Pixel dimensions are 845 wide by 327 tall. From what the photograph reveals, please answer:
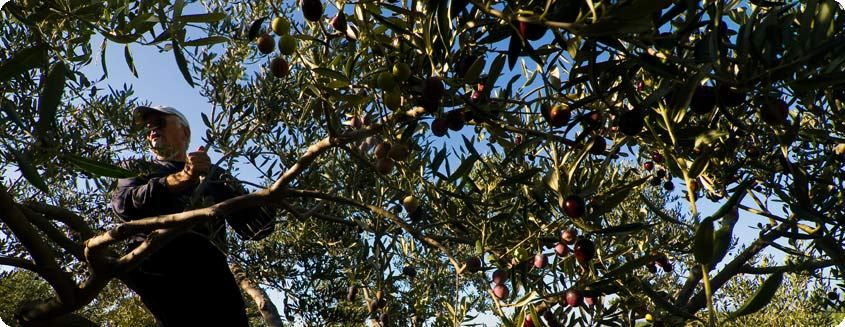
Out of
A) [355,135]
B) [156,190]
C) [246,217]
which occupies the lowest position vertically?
[355,135]

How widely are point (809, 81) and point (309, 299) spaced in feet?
12.2

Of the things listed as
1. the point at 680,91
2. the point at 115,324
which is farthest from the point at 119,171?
the point at 115,324

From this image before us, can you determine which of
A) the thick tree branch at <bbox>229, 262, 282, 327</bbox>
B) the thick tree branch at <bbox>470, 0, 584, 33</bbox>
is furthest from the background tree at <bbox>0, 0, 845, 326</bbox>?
the thick tree branch at <bbox>229, 262, 282, 327</bbox>

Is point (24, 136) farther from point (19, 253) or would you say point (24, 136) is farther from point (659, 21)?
point (659, 21)

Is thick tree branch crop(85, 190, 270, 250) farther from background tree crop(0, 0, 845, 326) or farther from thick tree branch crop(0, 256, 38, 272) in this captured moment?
thick tree branch crop(0, 256, 38, 272)

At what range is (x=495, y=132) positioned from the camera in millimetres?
1820

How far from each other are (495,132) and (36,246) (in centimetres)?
222

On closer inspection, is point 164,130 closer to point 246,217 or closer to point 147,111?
point 147,111

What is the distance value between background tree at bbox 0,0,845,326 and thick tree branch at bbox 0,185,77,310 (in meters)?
0.01

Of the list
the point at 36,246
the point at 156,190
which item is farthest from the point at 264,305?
the point at 36,246

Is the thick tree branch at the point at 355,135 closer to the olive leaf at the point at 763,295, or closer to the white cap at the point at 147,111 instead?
the olive leaf at the point at 763,295

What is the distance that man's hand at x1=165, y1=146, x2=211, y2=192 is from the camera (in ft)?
8.34

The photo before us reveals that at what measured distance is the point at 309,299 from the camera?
4297 millimetres

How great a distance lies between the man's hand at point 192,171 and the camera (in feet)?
8.34
